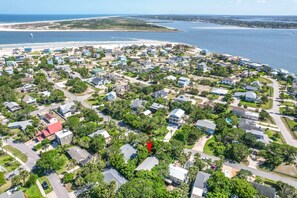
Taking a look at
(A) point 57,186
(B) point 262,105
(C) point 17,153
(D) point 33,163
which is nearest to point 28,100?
(C) point 17,153

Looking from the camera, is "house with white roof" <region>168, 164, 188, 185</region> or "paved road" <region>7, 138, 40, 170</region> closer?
"house with white roof" <region>168, 164, 188, 185</region>

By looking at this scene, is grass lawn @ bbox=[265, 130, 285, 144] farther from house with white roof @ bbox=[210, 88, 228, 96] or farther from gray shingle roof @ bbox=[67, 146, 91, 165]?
gray shingle roof @ bbox=[67, 146, 91, 165]

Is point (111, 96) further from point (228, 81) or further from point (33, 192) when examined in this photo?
point (228, 81)

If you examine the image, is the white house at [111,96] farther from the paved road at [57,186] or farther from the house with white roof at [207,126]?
the paved road at [57,186]

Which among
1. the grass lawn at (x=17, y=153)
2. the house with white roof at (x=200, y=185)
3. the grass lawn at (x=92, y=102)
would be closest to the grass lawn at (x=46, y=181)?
the grass lawn at (x=17, y=153)

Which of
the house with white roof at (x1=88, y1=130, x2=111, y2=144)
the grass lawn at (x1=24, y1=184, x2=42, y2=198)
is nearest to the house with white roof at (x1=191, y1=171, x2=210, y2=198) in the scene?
the house with white roof at (x1=88, y1=130, x2=111, y2=144)

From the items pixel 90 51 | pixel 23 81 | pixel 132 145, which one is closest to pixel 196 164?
pixel 132 145
